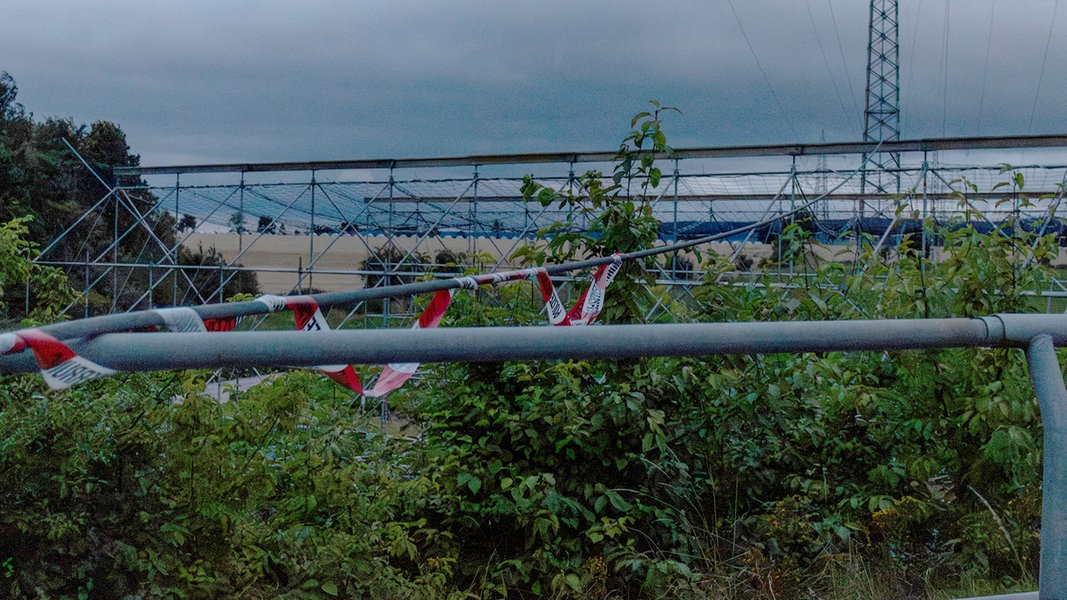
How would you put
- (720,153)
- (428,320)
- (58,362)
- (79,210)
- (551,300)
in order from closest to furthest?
1. (58,362)
2. (428,320)
3. (551,300)
4. (720,153)
5. (79,210)

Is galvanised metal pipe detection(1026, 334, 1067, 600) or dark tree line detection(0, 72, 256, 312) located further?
dark tree line detection(0, 72, 256, 312)

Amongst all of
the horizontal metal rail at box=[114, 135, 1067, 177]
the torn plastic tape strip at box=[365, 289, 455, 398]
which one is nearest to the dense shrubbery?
the torn plastic tape strip at box=[365, 289, 455, 398]

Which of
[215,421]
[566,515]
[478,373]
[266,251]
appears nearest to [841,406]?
[566,515]

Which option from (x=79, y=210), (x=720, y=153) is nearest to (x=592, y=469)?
(x=720, y=153)

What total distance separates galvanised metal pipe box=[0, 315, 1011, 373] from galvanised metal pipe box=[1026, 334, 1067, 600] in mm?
60

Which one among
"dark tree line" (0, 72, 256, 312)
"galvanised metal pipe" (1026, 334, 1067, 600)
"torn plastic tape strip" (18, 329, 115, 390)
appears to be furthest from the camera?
"dark tree line" (0, 72, 256, 312)

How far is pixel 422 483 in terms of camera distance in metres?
2.42

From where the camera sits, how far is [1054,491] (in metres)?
0.81

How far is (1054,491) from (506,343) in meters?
0.51

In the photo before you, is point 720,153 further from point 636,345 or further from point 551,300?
point 636,345

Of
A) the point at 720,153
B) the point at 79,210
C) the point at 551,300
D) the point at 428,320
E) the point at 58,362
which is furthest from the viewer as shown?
the point at 79,210

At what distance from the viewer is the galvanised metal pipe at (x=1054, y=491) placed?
80cm

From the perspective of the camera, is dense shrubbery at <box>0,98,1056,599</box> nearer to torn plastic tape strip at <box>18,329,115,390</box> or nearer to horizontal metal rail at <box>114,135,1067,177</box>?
torn plastic tape strip at <box>18,329,115,390</box>

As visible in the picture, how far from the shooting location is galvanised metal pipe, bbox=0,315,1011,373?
0.65 m
